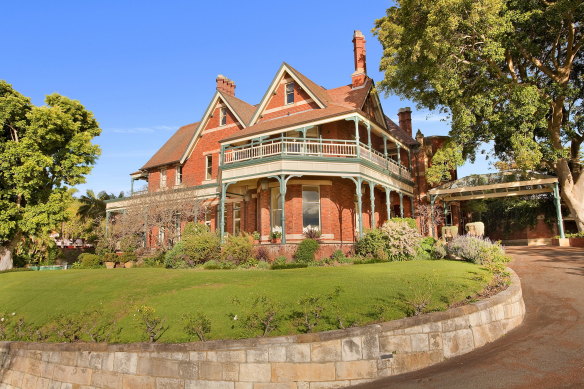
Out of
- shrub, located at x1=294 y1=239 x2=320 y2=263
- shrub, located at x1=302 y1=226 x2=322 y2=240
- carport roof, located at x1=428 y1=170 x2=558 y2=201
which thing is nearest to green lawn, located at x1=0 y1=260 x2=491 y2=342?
shrub, located at x1=294 y1=239 x2=320 y2=263

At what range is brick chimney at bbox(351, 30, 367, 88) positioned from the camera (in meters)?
27.2

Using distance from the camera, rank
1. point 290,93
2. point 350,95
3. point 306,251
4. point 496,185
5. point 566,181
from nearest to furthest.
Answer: point 306,251
point 566,181
point 496,185
point 290,93
point 350,95

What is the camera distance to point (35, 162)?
24266 mm

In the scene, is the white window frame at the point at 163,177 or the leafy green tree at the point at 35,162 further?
the white window frame at the point at 163,177

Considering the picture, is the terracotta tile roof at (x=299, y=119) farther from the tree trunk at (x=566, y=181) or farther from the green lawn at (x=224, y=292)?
the tree trunk at (x=566, y=181)

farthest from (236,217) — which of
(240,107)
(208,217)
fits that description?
(240,107)

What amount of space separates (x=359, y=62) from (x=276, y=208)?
12654 mm

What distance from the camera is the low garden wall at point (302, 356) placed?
6.39 m

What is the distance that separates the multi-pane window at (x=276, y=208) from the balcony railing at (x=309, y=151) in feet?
7.50

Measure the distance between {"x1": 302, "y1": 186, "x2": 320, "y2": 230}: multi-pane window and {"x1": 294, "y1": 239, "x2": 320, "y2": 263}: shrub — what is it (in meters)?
3.42

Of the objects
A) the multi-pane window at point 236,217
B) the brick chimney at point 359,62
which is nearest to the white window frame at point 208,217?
the multi-pane window at point 236,217

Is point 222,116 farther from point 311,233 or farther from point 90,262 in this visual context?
point 311,233

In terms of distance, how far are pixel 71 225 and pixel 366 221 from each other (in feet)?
104

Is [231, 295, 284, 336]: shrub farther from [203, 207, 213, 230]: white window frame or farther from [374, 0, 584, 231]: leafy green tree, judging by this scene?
[203, 207, 213, 230]: white window frame
